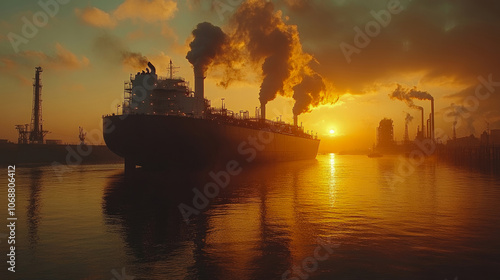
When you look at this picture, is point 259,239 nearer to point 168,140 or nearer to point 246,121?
point 168,140

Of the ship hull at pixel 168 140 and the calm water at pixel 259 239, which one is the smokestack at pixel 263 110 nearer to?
the ship hull at pixel 168 140

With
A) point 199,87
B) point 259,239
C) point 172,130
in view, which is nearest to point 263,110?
point 199,87

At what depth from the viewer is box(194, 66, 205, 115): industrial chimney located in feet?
167

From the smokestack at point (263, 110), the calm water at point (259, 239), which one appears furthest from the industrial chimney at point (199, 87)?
the calm water at point (259, 239)

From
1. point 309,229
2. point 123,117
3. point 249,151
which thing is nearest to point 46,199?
point 309,229

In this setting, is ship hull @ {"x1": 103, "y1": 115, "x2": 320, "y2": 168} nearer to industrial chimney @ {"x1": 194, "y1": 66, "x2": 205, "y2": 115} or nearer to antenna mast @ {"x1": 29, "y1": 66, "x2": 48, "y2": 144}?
industrial chimney @ {"x1": 194, "y1": 66, "x2": 205, "y2": 115}

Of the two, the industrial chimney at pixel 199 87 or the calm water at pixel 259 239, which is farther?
the industrial chimney at pixel 199 87

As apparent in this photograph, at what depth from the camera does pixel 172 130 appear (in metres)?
40.2

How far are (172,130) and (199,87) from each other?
13519mm

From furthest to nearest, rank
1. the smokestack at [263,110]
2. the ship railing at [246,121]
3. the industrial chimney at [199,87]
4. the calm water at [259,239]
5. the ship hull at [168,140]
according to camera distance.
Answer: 1. the smokestack at [263,110]
2. the ship railing at [246,121]
3. the industrial chimney at [199,87]
4. the ship hull at [168,140]
5. the calm water at [259,239]

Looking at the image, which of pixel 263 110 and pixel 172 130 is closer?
pixel 172 130

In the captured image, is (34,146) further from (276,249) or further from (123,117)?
(276,249)

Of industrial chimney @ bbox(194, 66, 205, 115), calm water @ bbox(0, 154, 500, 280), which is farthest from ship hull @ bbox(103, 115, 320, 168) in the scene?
calm water @ bbox(0, 154, 500, 280)

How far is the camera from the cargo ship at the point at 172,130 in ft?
133
